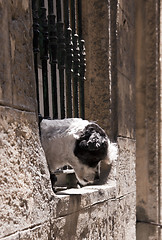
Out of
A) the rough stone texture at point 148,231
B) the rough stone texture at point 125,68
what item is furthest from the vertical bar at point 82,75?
the rough stone texture at point 148,231

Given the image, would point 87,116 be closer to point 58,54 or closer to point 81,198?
point 58,54

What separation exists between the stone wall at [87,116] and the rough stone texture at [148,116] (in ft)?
4.25

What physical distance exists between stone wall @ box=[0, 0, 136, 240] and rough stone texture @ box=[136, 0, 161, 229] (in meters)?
1.30

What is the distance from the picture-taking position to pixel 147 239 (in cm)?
464

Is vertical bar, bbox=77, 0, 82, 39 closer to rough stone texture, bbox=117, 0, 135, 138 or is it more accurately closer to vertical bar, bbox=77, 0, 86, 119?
vertical bar, bbox=77, 0, 86, 119

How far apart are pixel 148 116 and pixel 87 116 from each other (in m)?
2.06

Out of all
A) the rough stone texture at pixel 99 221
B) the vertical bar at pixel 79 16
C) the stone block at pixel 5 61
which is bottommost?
the rough stone texture at pixel 99 221

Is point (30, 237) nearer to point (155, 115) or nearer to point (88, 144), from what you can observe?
point (88, 144)

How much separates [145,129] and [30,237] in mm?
3563

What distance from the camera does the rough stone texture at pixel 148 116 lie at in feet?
15.5

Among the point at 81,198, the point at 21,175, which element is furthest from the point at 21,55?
the point at 81,198

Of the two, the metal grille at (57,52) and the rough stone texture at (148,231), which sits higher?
the metal grille at (57,52)

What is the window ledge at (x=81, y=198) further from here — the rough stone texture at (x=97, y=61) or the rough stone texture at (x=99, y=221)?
the rough stone texture at (x=97, y=61)

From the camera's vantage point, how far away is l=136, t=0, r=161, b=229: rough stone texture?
4.71 m
